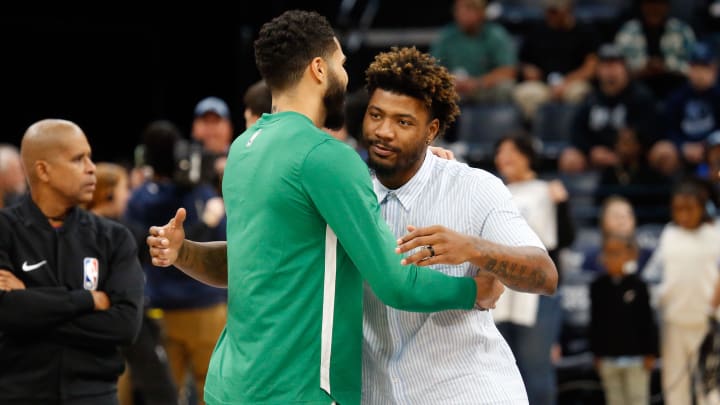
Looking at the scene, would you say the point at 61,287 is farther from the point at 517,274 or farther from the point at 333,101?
the point at 517,274

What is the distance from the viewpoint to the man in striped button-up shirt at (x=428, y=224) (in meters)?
3.46

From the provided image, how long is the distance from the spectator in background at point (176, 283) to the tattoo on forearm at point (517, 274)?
3.92 metres

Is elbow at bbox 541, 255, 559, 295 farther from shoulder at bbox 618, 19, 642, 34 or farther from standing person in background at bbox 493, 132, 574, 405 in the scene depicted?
shoulder at bbox 618, 19, 642, 34

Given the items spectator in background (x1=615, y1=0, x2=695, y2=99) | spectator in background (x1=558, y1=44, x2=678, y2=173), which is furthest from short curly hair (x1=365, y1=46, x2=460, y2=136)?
spectator in background (x1=615, y1=0, x2=695, y2=99)

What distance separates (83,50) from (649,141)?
6.11m

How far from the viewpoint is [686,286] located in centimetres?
838

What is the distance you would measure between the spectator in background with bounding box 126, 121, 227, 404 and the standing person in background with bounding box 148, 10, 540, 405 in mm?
3683

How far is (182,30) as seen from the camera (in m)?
12.0

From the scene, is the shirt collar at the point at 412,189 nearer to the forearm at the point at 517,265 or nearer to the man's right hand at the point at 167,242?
the forearm at the point at 517,265

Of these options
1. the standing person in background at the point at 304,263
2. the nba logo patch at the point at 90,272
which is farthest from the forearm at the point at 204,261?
the nba logo patch at the point at 90,272

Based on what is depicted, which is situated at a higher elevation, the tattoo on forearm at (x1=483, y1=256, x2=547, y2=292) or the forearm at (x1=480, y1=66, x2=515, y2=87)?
the forearm at (x1=480, y1=66, x2=515, y2=87)

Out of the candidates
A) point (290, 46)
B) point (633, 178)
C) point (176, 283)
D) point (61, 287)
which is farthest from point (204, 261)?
point (633, 178)

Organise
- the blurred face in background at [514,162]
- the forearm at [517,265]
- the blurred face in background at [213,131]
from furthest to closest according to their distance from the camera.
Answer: the blurred face in background at [213,131]
the blurred face in background at [514,162]
the forearm at [517,265]

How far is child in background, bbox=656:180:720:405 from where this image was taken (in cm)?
834
